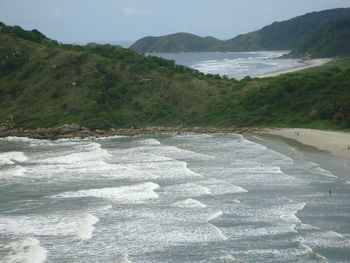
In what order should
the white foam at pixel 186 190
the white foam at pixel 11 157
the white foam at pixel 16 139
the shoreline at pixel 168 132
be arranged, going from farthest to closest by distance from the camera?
the white foam at pixel 16 139
the shoreline at pixel 168 132
the white foam at pixel 11 157
the white foam at pixel 186 190

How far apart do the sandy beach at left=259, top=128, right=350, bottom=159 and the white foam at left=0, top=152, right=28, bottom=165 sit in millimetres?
25883

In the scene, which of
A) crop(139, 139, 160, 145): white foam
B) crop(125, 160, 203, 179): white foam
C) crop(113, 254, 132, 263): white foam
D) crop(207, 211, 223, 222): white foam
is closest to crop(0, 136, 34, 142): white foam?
crop(139, 139, 160, 145): white foam

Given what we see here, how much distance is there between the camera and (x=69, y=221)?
2962cm

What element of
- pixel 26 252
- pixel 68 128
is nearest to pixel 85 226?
pixel 26 252

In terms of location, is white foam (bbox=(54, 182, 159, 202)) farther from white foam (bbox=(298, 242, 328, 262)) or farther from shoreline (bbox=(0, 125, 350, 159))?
shoreline (bbox=(0, 125, 350, 159))

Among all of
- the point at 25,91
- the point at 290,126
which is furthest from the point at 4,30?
the point at 290,126

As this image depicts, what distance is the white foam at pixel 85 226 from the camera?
2723 centimetres

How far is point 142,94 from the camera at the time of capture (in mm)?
75625

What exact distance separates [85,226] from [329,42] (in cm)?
15342

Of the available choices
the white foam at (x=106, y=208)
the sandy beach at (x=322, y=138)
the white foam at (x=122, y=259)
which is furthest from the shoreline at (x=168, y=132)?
the white foam at (x=122, y=259)

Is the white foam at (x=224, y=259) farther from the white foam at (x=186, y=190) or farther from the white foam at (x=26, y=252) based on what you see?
the white foam at (x=186, y=190)

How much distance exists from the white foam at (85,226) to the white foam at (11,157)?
20333 mm

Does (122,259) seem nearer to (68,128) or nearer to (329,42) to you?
(68,128)

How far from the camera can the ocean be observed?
24.7 m
